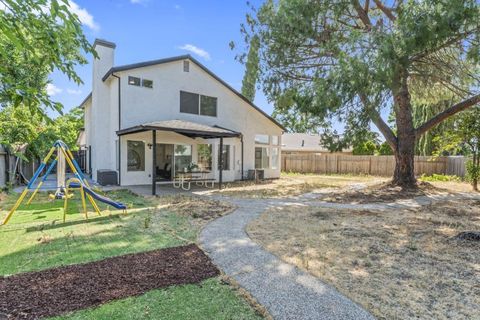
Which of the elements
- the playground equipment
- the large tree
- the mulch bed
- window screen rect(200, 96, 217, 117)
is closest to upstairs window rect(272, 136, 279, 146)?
window screen rect(200, 96, 217, 117)

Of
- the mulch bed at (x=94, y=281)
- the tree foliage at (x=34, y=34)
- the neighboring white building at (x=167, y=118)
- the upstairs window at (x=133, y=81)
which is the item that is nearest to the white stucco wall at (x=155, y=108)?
the neighboring white building at (x=167, y=118)

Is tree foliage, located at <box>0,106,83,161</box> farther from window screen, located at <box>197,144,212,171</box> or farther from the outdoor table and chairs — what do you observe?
window screen, located at <box>197,144,212,171</box>

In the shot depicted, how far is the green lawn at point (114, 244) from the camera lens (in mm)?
3027

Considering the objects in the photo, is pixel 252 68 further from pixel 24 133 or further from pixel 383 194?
pixel 24 133

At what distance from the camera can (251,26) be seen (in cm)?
1287

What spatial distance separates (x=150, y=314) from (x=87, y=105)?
62.2ft

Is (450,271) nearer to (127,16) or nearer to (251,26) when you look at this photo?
(127,16)

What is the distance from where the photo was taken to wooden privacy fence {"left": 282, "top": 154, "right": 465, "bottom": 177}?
21.2 m

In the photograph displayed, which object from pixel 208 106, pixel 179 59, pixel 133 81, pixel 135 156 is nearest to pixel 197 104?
pixel 208 106

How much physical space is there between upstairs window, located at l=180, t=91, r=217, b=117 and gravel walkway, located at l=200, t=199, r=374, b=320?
1030 centimetres

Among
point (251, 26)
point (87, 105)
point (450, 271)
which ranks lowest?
point (450, 271)

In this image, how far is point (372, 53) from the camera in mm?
8688

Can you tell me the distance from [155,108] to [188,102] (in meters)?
1.85

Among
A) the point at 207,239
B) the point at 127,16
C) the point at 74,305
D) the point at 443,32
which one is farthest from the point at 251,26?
the point at 74,305
